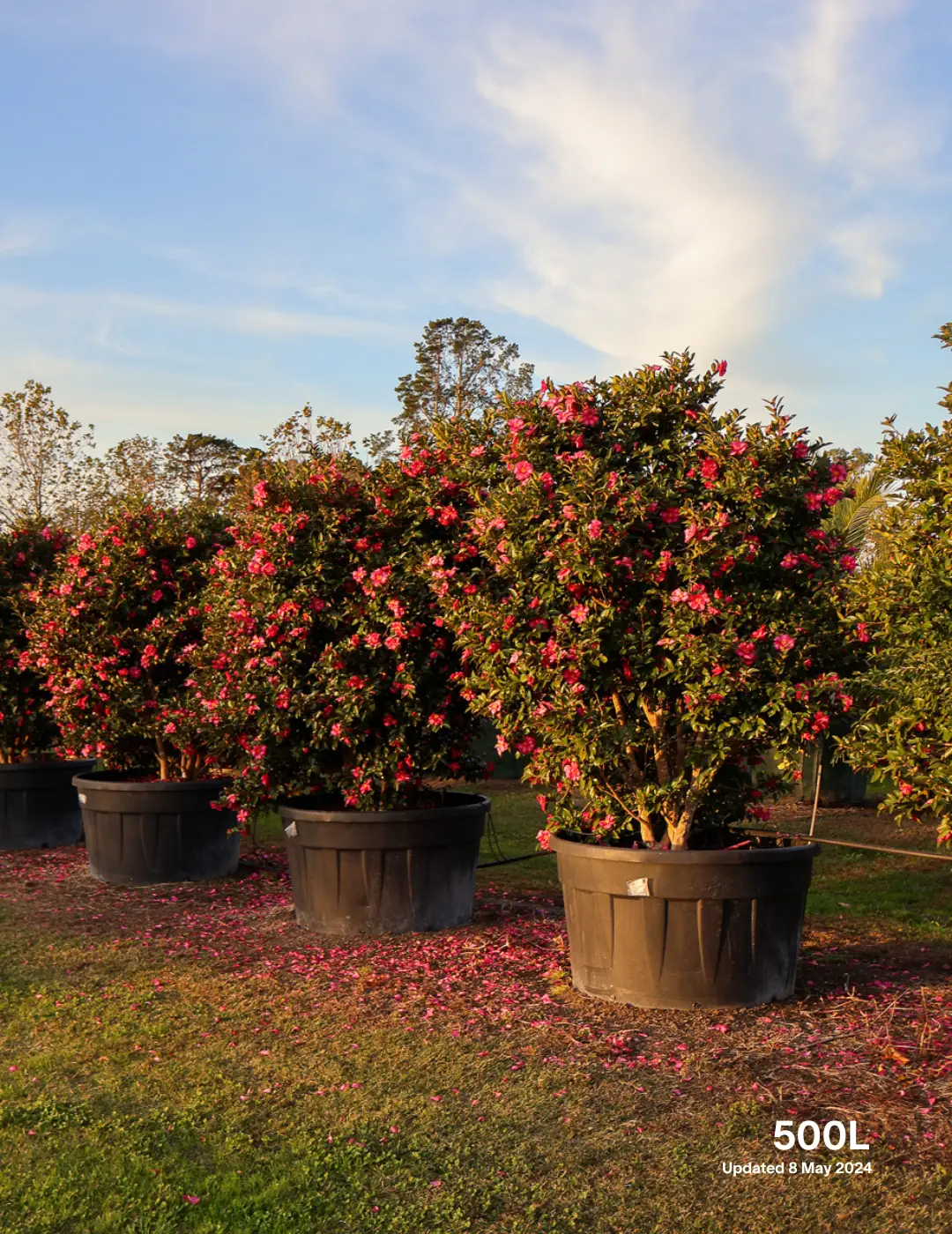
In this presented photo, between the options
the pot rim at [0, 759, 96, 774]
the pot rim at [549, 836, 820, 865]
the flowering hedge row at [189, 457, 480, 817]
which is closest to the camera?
the pot rim at [549, 836, 820, 865]

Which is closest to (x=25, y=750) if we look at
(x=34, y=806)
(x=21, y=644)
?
(x=34, y=806)

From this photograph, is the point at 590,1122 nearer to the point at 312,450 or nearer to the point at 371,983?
the point at 371,983

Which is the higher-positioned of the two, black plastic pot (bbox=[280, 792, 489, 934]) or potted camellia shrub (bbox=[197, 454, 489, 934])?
potted camellia shrub (bbox=[197, 454, 489, 934])

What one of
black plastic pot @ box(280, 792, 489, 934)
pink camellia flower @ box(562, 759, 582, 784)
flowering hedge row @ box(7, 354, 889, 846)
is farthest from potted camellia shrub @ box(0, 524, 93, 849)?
pink camellia flower @ box(562, 759, 582, 784)

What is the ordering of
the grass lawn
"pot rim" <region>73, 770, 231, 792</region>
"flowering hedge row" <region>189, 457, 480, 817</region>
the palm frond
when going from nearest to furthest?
the grass lawn → "flowering hedge row" <region>189, 457, 480, 817</region> → "pot rim" <region>73, 770, 231, 792</region> → the palm frond

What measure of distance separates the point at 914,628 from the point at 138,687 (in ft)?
21.5

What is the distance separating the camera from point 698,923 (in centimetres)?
507

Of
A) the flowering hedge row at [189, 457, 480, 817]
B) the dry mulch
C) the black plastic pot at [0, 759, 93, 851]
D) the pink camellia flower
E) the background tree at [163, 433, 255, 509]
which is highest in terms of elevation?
the background tree at [163, 433, 255, 509]

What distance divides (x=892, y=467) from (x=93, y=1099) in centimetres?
417

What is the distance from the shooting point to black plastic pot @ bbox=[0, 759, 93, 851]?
419 inches

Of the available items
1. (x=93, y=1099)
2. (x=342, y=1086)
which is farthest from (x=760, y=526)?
(x=93, y=1099)

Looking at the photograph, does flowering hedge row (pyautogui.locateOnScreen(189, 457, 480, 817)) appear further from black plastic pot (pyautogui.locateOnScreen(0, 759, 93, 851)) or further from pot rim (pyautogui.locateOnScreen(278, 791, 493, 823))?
black plastic pot (pyautogui.locateOnScreen(0, 759, 93, 851))

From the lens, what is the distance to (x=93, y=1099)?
413cm

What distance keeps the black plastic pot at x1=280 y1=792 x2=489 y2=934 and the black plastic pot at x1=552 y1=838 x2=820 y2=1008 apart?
173 cm
